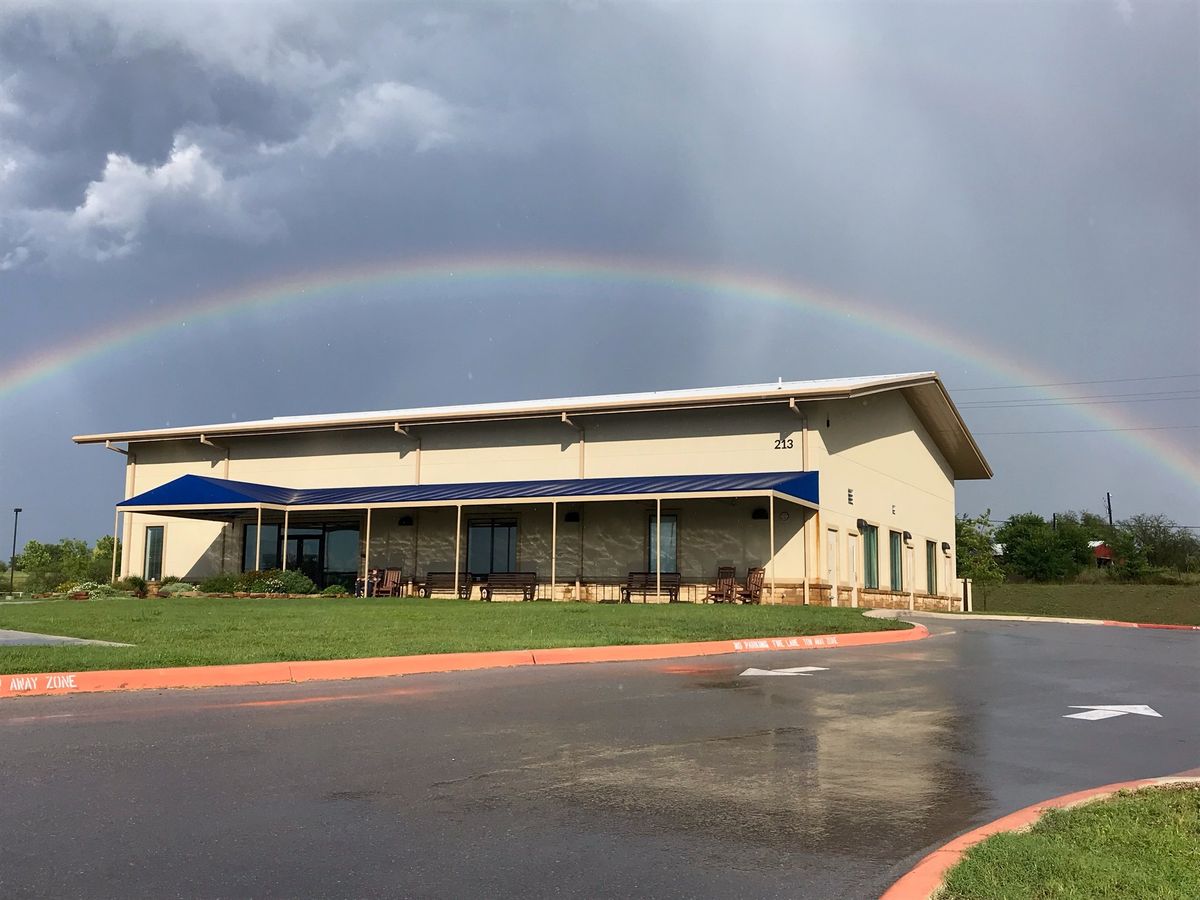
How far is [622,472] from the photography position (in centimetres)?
2988

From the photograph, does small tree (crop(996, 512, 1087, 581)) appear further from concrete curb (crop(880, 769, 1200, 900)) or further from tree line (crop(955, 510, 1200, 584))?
concrete curb (crop(880, 769, 1200, 900))

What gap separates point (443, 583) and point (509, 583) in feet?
7.92

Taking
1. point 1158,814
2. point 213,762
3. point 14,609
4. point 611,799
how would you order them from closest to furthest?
point 1158,814 < point 611,799 < point 213,762 < point 14,609

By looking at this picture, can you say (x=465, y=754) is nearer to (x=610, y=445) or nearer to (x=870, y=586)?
(x=610, y=445)

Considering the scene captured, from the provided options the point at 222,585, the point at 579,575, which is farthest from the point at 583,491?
the point at 222,585

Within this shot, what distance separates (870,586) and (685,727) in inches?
948

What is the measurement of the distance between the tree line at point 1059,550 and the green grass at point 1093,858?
5515cm

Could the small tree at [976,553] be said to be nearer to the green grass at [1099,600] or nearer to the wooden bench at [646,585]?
the green grass at [1099,600]

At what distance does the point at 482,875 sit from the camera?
4492 mm

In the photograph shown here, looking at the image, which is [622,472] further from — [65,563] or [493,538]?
[65,563]

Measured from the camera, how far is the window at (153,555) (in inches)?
1436

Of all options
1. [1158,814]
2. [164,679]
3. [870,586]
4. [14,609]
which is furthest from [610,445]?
[1158,814]

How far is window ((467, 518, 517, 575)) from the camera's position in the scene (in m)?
31.3

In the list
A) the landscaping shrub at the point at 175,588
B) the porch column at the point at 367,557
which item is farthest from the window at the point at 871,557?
the landscaping shrub at the point at 175,588
